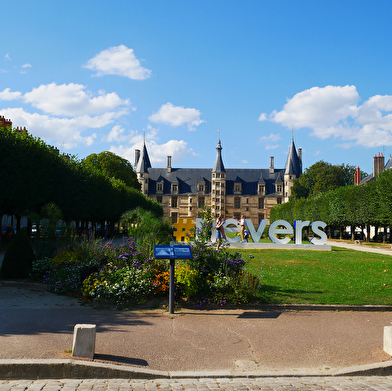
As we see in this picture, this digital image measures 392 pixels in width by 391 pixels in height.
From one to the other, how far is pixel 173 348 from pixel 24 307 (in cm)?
393

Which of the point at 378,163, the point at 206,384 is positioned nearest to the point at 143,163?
the point at 378,163

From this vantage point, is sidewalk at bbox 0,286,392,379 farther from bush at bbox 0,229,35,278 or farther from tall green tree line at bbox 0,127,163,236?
tall green tree line at bbox 0,127,163,236

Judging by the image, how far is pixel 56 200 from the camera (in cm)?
2780

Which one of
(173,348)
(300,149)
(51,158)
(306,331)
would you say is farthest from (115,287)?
(300,149)

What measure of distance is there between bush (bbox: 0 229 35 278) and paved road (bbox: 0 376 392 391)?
7.04 m

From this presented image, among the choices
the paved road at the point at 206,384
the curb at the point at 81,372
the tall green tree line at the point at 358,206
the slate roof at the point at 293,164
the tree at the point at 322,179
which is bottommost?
the paved road at the point at 206,384

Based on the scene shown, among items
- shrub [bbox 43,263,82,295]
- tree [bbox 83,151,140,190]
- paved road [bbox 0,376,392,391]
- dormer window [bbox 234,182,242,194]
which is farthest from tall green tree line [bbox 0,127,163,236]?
dormer window [bbox 234,182,242,194]

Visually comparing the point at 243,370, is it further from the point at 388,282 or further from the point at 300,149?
the point at 300,149

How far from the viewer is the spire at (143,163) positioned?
98.2 m

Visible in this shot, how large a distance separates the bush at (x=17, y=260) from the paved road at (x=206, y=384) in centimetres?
704

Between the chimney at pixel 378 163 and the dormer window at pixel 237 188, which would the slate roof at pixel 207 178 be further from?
the chimney at pixel 378 163

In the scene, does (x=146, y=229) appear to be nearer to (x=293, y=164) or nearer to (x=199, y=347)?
(x=199, y=347)

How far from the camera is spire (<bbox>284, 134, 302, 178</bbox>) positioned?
3688 inches

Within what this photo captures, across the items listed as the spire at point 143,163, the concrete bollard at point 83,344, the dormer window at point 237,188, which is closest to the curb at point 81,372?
the concrete bollard at point 83,344
